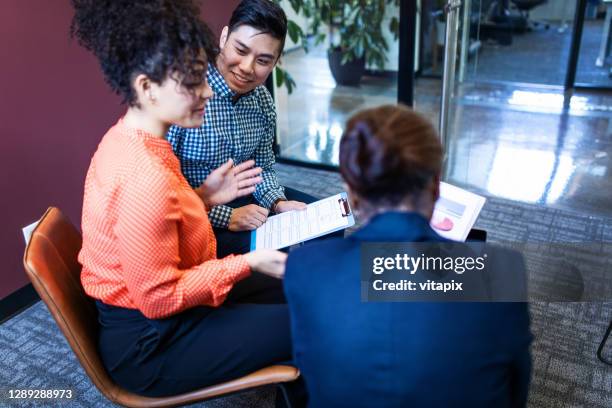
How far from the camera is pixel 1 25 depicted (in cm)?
180

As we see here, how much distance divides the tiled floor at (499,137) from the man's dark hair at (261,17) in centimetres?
114

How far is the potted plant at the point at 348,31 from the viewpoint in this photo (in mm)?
3078

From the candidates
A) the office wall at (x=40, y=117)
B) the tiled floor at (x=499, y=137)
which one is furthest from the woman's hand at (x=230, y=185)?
the tiled floor at (x=499, y=137)

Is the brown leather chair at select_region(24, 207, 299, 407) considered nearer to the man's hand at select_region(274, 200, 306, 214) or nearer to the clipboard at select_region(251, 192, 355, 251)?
the clipboard at select_region(251, 192, 355, 251)

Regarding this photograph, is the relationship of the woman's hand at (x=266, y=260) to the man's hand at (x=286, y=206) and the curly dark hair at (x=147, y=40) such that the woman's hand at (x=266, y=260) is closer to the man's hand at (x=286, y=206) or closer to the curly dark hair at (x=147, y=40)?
the curly dark hair at (x=147, y=40)

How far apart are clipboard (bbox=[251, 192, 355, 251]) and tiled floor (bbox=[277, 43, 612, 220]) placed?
116 centimetres

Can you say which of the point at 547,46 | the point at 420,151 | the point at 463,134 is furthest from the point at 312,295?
the point at 547,46

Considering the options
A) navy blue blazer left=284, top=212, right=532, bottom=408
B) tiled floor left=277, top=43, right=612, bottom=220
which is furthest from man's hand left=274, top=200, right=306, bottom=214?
tiled floor left=277, top=43, right=612, bottom=220

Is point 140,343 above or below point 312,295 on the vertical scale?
below

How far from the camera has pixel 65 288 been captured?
1128 mm

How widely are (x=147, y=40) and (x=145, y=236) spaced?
15.3 inches

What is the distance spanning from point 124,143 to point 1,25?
1.11m

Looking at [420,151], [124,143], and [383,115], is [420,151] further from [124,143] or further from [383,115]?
[124,143]

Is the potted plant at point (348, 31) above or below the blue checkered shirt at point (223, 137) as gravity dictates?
above
